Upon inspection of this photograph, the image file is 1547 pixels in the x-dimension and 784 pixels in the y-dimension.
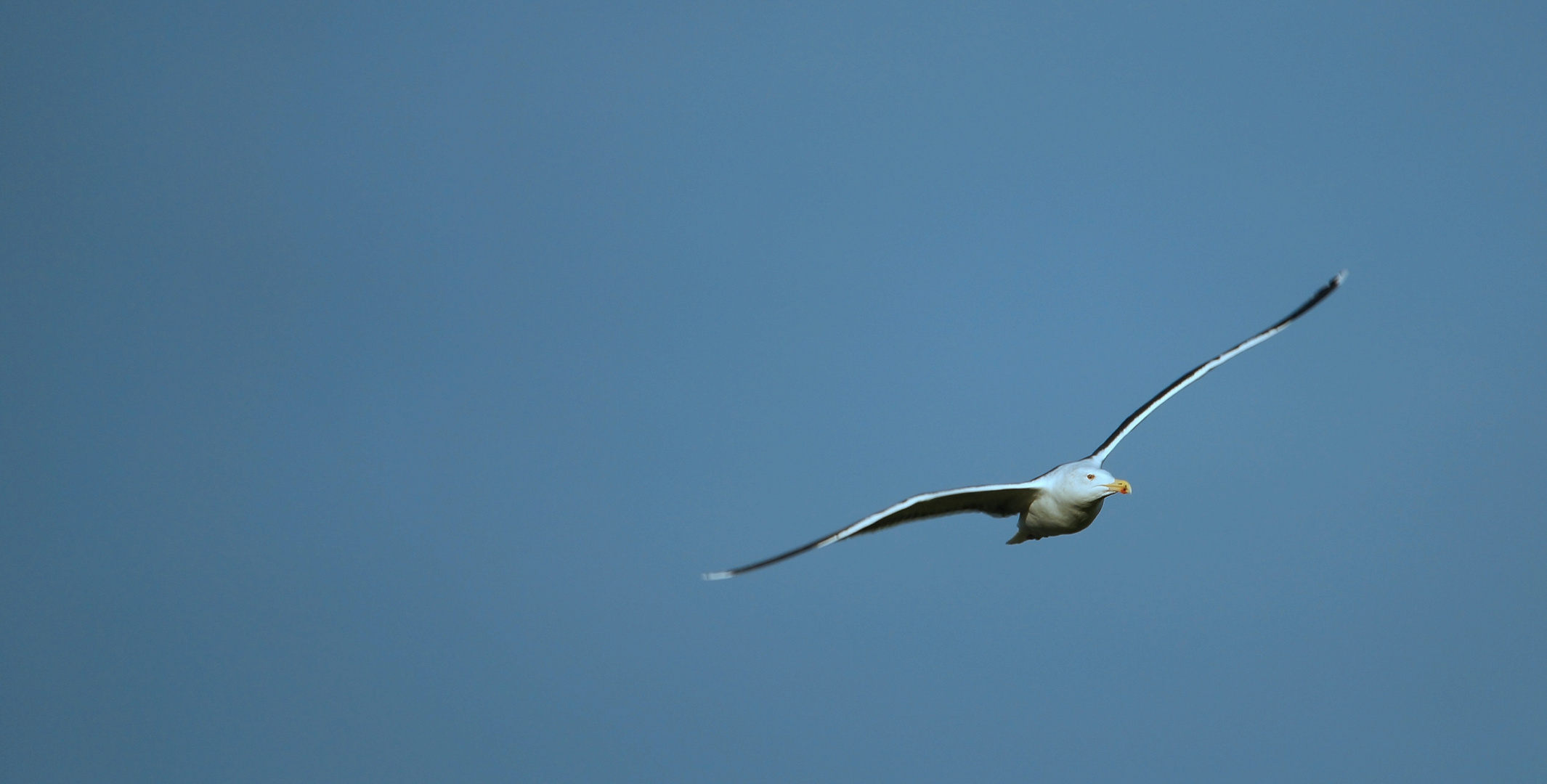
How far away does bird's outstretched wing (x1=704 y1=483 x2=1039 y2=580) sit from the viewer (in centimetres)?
1148

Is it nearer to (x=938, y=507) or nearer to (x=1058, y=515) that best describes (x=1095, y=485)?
(x=1058, y=515)

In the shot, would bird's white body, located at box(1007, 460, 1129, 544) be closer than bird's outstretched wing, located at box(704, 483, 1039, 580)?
No

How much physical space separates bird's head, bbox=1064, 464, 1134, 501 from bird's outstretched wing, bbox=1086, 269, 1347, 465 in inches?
64.5

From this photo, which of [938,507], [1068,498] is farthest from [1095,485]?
[938,507]

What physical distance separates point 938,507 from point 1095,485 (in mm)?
1740

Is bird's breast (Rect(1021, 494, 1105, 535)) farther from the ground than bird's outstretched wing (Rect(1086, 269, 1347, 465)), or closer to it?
closer to it

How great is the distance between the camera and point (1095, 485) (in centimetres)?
1338

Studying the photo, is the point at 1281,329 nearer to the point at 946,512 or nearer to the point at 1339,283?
the point at 1339,283

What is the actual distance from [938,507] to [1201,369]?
456 cm

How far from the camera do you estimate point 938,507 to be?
13562 mm

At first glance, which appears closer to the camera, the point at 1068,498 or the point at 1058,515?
the point at 1068,498

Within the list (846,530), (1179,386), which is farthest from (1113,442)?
(846,530)

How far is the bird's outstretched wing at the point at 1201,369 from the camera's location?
50.3 feet

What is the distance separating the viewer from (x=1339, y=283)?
15.7 meters
